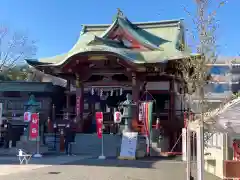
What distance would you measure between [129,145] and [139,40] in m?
9.67

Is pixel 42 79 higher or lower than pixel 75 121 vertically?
higher

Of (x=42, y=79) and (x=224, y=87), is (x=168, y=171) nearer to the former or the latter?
(x=224, y=87)

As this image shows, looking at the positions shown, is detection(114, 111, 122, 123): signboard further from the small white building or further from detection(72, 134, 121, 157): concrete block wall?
the small white building

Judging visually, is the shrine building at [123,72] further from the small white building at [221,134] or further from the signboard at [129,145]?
the small white building at [221,134]

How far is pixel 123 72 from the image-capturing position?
24.4 m

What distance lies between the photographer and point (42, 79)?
3612 cm

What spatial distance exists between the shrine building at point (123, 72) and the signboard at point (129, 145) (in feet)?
5.37

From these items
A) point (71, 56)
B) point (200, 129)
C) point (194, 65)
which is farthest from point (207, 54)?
point (71, 56)

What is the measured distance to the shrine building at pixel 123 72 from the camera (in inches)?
887

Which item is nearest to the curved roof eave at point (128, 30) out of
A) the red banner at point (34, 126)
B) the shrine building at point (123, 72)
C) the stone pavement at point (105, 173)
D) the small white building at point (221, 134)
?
the shrine building at point (123, 72)

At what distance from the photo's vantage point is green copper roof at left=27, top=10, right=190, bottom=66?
73.0 ft

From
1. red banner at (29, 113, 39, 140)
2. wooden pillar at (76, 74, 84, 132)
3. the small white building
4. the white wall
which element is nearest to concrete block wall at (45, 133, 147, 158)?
wooden pillar at (76, 74, 84, 132)

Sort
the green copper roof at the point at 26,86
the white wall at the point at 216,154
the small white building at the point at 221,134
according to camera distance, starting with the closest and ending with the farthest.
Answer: the small white building at the point at 221,134 → the white wall at the point at 216,154 → the green copper roof at the point at 26,86

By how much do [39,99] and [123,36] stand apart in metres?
8.07
